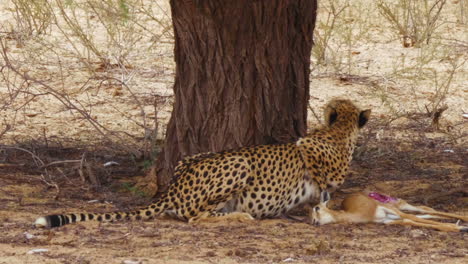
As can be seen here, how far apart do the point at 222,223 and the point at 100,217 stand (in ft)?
Answer: 2.19

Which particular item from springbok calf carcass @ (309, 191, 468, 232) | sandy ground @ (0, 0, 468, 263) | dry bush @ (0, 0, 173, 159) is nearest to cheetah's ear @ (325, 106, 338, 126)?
sandy ground @ (0, 0, 468, 263)

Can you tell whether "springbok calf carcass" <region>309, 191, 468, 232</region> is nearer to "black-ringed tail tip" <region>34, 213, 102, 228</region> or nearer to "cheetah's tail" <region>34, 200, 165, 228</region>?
"cheetah's tail" <region>34, 200, 165, 228</region>

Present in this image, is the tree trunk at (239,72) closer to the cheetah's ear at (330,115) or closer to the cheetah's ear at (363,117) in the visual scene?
the cheetah's ear at (330,115)

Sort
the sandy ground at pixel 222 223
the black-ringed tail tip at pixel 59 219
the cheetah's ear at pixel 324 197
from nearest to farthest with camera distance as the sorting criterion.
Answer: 1. the sandy ground at pixel 222 223
2. the black-ringed tail tip at pixel 59 219
3. the cheetah's ear at pixel 324 197

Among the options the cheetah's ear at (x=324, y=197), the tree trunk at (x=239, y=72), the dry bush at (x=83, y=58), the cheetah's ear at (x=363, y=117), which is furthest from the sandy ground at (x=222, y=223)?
the tree trunk at (x=239, y=72)

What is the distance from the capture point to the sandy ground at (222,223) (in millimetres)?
4137

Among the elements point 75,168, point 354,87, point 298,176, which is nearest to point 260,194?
point 298,176

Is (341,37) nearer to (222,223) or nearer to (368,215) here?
(368,215)

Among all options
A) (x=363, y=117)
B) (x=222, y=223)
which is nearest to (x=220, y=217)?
(x=222, y=223)

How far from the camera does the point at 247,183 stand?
4980mm

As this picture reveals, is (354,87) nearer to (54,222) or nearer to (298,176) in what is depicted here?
(298,176)

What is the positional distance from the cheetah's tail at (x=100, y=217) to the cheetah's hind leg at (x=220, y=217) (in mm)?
213

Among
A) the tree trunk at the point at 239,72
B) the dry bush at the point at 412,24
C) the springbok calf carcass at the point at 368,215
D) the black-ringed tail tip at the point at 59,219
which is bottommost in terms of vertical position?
the springbok calf carcass at the point at 368,215

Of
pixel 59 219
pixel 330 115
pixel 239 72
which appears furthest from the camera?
pixel 330 115
